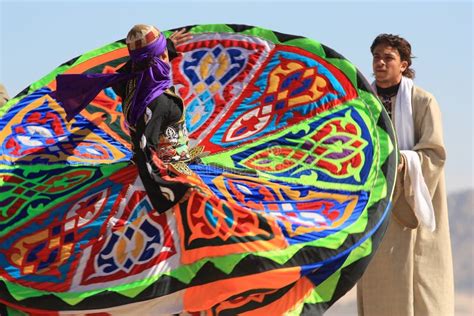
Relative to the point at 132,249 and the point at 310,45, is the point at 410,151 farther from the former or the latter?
the point at 132,249

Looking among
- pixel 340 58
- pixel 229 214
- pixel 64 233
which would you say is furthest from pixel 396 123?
pixel 64 233

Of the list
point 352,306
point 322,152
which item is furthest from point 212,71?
point 352,306

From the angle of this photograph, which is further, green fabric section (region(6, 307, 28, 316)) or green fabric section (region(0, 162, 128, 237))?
green fabric section (region(0, 162, 128, 237))

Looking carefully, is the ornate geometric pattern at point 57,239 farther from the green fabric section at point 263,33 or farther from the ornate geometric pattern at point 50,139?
the green fabric section at point 263,33

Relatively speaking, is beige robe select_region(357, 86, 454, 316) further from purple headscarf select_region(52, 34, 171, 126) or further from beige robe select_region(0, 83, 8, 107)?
beige robe select_region(0, 83, 8, 107)

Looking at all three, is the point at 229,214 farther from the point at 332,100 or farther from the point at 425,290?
the point at 425,290

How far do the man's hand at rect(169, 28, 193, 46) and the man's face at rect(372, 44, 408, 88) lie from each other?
1.33 m

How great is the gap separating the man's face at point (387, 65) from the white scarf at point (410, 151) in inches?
2.9

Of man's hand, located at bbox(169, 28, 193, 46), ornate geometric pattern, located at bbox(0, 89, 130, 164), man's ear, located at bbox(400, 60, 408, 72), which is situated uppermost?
man's hand, located at bbox(169, 28, 193, 46)

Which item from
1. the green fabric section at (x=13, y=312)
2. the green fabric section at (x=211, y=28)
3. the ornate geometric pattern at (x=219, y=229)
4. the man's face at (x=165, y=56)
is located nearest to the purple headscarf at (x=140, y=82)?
the man's face at (x=165, y=56)

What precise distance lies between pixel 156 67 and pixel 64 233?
1.06m

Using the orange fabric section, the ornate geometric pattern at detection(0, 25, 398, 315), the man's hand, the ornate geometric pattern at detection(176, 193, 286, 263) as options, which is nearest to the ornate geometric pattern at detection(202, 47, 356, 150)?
the ornate geometric pattern at detection(0, 25, 398, 315)

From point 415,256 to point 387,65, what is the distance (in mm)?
1286

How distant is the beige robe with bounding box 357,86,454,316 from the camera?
8.78 meters
